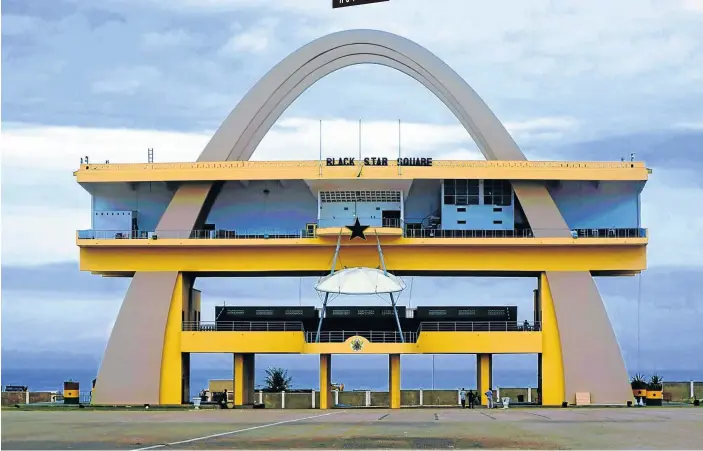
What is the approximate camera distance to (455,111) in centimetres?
7488

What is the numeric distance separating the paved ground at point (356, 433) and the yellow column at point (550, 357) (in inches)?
773

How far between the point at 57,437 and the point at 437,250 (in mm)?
38389

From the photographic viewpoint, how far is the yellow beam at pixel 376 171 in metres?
69.4

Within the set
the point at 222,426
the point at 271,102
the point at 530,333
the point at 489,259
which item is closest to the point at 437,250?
the point at 489,259

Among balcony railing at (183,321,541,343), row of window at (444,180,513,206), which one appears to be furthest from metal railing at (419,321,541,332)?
row of window at (444,180,513,206)

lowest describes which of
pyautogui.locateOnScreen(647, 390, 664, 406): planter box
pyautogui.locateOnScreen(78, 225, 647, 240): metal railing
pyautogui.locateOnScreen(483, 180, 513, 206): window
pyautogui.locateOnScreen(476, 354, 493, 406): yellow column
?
pyautogui.locateOnScreen(647, 390, 664, 406): planter box

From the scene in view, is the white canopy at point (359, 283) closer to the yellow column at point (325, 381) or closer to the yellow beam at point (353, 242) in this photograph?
the yellow beam at point (353, 242)

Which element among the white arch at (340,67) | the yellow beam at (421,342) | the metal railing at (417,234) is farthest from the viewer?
the white arch at (340,67)

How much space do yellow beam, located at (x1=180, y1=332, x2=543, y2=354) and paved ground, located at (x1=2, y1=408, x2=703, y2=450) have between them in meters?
19.6

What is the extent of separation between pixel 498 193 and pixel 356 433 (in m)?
37.3

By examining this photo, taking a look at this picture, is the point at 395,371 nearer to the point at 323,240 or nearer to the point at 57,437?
the point at 323,240

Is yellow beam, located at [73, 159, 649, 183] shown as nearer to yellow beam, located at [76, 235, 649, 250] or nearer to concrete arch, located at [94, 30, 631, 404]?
concrete arch, located at [94, 30, 631, 404]

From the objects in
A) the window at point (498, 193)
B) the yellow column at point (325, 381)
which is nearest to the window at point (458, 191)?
the window at point (498, 193)

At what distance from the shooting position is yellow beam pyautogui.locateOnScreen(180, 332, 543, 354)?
2682 inches
